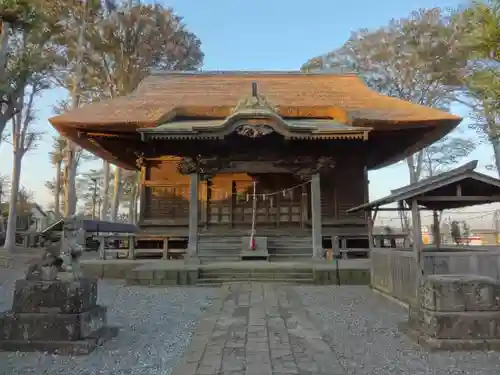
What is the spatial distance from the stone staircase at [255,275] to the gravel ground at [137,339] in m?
1.13

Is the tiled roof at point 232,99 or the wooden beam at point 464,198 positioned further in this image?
the tiled roof at point 232,99

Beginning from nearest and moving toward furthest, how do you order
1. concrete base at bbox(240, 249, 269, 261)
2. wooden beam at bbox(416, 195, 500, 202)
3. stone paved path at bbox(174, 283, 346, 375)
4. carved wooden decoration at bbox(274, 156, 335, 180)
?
stone paved path at bbox(174, 283, 346, 375) → wooden beam at bbox(416, 195, 500, 202) → concrete base at bbox(240, 249, 269, 261) → carved wooden decoration at bbox(274, 156, 335, 180)

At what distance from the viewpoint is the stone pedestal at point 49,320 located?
14.4 feet

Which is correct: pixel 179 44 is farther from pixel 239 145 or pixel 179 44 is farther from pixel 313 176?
pixel 313 176

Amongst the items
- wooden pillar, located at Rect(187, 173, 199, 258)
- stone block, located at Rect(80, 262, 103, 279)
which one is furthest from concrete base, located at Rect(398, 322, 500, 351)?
stone block, located at Rect(80, 262, 103, 279)

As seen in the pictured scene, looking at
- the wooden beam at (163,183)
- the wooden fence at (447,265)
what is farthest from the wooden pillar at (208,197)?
the wooden fence at (447,265)

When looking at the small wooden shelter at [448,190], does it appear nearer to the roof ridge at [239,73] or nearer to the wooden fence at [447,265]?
the wooden fence at [447,265]

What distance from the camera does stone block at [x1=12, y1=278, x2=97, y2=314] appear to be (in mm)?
4508

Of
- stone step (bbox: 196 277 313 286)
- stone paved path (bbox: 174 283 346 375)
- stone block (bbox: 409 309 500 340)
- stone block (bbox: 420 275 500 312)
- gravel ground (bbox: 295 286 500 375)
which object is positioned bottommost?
gravel ground (bbox: 295 286 500 375)

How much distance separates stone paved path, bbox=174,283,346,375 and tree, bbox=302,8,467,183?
1726cm

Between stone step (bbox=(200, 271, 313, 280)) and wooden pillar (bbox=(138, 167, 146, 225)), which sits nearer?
stone step (bbox=(200, 271, 313, 280))

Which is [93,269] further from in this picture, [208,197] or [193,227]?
[208,197]

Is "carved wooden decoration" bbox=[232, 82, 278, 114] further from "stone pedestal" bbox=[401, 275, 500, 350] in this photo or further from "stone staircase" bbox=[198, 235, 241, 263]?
"stone pedestal" bbox=[401, 275, 500, 350]

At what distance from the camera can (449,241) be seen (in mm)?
23875
